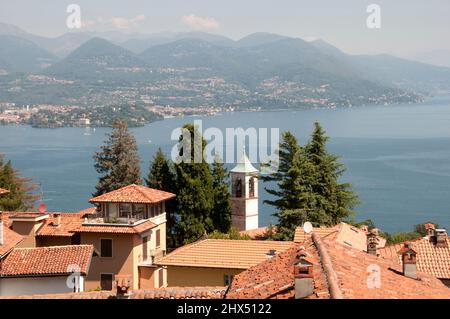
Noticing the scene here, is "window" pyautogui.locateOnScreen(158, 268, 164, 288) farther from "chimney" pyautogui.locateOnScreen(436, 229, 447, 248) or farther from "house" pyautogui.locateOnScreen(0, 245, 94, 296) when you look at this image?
"chimney" pyautogui.locateOnScreen(436, 229, 447, 248)

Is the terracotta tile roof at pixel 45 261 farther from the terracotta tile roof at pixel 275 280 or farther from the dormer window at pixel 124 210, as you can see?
the dormer window at pixel 124 210

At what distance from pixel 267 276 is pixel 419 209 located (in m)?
56.9

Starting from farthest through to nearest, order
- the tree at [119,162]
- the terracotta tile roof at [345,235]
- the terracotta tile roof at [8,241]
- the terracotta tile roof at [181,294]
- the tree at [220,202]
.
→ the tree at [119,162] → the tree at [220,202] → the terracotta tile roof at [345,235] → the terracotta tile roof at [8,241] → the terracotta tile roof at [181,294]

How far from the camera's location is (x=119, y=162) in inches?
1480

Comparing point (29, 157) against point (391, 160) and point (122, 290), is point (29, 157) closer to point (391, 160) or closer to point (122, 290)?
point (391, 160)

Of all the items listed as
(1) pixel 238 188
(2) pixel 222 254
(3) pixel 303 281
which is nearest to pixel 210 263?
(2) pixel 222 254

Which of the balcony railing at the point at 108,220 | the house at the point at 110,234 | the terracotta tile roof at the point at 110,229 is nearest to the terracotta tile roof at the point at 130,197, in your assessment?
the house at the point at 110,234

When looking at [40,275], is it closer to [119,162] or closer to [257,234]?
[257,234]

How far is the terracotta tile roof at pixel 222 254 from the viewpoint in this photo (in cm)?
1773

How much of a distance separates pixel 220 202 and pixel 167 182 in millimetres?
2111

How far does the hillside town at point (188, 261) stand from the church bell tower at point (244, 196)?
2142 mm

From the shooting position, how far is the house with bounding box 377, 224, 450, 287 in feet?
50.5

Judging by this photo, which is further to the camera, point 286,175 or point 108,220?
point 286,175
